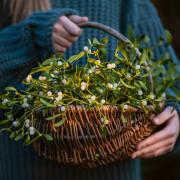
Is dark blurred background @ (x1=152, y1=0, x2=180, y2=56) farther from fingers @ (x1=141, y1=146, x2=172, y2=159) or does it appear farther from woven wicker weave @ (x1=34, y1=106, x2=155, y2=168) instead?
woven wicker weave @ (x1=34, y1=106, x2=155, y2=168)

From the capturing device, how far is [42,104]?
168 centimetres

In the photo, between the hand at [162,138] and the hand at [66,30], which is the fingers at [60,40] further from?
the hand at [162,138]

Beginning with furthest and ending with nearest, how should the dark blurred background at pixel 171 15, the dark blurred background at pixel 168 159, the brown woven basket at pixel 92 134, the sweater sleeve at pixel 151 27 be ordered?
1. the dark blurred background at pixel 171 15
2. the dark blurred background at pixel 168 159
3. the sweater sleeve at pixel 151 27
4. the brown woven basket at pixel 92 134

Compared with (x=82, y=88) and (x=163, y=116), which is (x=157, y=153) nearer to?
(x=163, y=116)

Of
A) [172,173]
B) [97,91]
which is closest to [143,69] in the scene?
[97,91]

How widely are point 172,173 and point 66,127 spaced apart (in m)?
2.61

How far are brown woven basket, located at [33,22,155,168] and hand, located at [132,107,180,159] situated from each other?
6 cm

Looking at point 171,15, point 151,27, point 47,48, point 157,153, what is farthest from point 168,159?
point 47,48

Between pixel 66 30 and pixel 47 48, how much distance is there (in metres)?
0.08

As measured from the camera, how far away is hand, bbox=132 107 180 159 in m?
1.87

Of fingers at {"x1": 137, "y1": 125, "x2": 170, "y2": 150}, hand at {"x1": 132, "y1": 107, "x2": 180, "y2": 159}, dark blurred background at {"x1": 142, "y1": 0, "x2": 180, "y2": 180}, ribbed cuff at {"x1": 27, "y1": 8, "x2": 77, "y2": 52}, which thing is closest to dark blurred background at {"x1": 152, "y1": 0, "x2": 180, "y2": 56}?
dark blurred background at {"x1": 142, "y1": 0, "x2": 180, "y2": 180}

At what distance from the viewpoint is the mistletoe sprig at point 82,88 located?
169cm

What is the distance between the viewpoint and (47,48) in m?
1.85

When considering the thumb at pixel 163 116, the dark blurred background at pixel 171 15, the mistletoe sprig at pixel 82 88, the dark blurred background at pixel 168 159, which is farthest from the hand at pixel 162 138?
the dark blurred background at pixel 171 15
